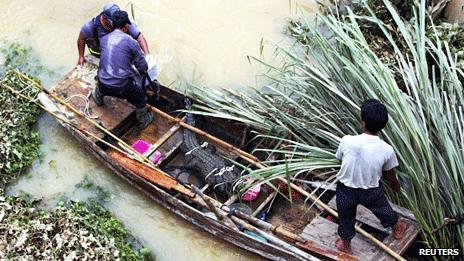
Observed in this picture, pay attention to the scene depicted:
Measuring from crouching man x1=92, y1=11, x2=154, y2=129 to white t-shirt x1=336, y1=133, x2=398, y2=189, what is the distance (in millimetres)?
2584

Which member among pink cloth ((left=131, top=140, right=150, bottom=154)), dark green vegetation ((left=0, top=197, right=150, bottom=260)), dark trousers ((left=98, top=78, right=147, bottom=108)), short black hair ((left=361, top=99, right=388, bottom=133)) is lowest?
dark green vegetation ((left=0, top=197, right=150, bottom=260))

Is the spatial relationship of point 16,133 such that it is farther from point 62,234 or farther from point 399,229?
point 399,229

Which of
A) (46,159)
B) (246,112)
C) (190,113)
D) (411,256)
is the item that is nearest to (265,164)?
(246,112)

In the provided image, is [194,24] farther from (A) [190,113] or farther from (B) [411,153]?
(B) [411,153]

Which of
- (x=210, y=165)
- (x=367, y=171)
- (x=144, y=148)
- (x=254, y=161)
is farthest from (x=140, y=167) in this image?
(x=367, y=171)

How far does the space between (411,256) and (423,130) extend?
1153 millimetres

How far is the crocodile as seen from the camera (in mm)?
7309

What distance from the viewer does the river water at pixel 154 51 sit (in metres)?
7.94

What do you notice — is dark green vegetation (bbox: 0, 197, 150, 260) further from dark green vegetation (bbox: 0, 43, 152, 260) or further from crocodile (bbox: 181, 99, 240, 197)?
crocodile (bbox: 181, 99, 240, 197)

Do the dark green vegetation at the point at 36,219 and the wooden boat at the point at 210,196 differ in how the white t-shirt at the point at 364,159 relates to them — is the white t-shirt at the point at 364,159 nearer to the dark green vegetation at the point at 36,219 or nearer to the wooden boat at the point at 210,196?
the wooden boat at the point at 210,196

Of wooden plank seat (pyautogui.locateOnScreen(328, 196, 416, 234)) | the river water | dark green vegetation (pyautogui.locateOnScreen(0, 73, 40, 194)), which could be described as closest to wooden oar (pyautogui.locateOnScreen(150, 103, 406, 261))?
Result: wooden plank seat (pyautogui.locateOnScreen(328, 196, 416, 234))

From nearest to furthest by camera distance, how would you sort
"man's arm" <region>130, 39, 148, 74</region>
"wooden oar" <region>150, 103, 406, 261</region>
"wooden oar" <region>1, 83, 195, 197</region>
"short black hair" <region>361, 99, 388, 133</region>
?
1. "short black hair" <region>361, 99, 388, 133</region>
2. "wooden oar" <region>150, 103, 406, 261</region>
3. "wooden oar" <region>1, 83, 195, 197</region>
4. "man's arm" <region>130, 39, 148, 74</region>

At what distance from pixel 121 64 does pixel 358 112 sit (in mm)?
2438

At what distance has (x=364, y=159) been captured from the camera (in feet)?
19.3
